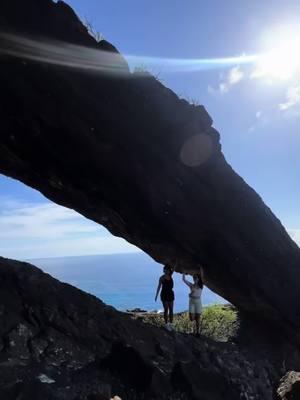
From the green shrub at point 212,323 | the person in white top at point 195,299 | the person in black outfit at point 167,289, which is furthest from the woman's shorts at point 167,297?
the green shrub at point 212,323

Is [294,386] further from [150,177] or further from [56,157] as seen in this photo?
[56,157]

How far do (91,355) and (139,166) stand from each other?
582 cm

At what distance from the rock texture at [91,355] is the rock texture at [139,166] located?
9.86 ft

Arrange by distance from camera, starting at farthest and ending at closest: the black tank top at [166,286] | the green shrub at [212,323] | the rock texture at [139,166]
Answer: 1. the green shrub at [212,323]
2. the black tank top at [166,286]
3. the rock texture at [139,166]

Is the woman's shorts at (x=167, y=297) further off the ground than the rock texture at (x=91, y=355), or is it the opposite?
the woman's shorts at (x=167, y=297)

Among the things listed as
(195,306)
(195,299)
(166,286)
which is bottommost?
(195,306)

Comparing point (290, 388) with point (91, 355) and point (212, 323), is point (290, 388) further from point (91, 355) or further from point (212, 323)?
point (91, 355)

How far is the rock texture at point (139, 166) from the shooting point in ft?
41.0

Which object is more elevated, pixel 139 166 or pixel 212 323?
pixel 139 166

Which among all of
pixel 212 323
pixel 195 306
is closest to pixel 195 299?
pixel 195 306

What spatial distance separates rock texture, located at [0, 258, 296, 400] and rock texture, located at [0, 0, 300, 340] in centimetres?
301

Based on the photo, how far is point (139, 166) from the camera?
46.0ft

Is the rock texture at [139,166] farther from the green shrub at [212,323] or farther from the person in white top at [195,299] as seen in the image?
the green shrub at [212,323]

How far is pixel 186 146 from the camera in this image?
14.5 metres
